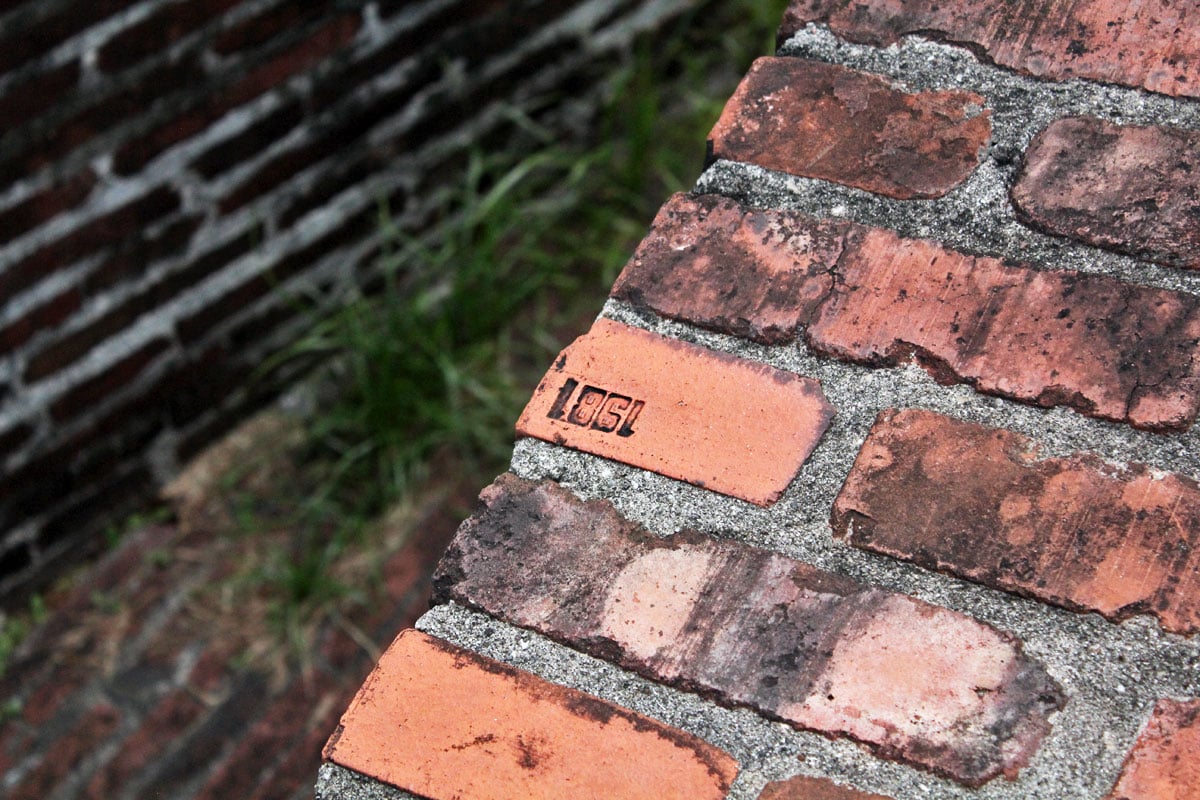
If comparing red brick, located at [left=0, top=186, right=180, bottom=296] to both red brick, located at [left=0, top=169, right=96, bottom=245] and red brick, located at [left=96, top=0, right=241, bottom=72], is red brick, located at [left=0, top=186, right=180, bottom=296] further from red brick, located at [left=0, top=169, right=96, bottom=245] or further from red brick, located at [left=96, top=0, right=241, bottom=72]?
red brick, located at [left=96, top=0, right=241, bottom=72]

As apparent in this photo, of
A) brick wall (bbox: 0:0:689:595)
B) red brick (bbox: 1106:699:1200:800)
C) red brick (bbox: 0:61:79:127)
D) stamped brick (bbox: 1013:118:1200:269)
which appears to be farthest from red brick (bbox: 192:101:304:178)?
red brick (bbox: 1106:699:1200:800)

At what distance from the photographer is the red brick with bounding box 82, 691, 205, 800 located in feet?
6.32

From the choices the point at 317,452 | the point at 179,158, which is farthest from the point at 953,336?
the point at 317,452

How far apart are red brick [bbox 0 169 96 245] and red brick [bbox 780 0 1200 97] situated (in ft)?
3.88

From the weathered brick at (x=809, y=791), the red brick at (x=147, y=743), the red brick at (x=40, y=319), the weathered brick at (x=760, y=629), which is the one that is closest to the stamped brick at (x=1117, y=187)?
the weathered brick at (x=760, y=629)

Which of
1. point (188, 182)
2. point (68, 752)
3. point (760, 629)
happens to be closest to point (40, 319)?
point (188, 182)

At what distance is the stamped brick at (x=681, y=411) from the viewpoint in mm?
853

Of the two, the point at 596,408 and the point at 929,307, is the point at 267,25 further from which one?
the point at 929,307

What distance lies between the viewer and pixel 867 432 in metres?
0.86

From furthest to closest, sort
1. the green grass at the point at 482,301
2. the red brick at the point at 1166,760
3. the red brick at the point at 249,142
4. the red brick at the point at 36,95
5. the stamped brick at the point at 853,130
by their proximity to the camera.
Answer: the green grass at the point at 482,301
the red brick at the point at 249,142
the red brick at the point at 36,95
the stamped brick at the point at 853,130
the red brick at the point at 1166,760

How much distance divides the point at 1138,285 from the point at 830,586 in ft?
1.05

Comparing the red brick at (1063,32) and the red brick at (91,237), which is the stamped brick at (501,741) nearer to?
the red brick at (1063,32)

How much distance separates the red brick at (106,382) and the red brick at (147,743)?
0.51 m

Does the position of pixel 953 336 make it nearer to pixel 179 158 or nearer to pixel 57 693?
pixel 179 158
